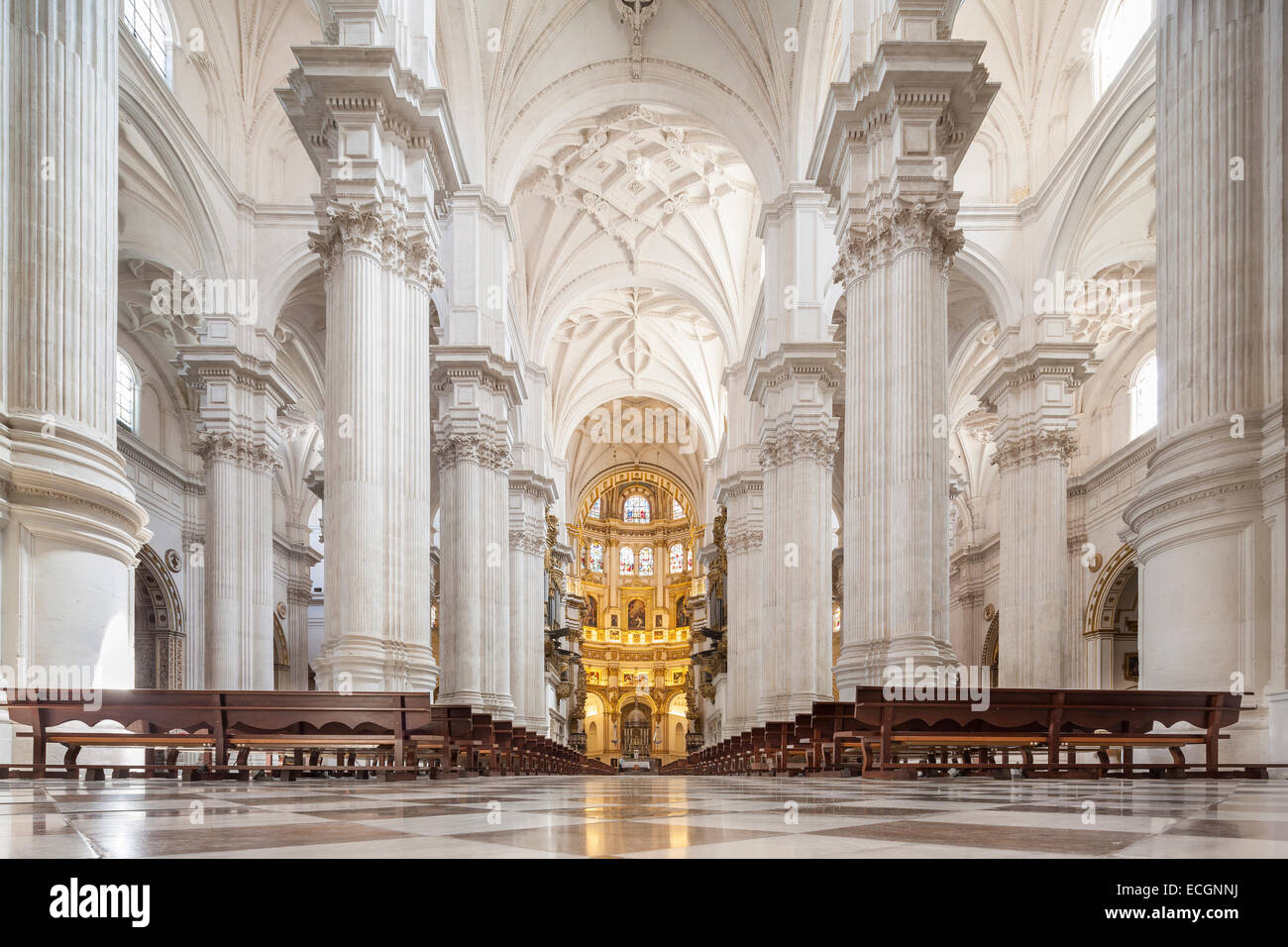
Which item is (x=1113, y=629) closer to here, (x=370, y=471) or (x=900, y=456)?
(x=900, y=456)

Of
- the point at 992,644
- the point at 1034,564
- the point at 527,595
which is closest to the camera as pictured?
the point at 1034,564

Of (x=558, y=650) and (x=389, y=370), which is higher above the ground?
(x=389, y=370)

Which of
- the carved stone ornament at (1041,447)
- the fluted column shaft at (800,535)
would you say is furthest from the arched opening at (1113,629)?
the fluted column shaft at (800,535)

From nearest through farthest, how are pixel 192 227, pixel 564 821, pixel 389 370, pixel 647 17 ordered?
1. pixel 564 821
2. pixel 389 370
3. pixel 192 227
4. pixel 647 17

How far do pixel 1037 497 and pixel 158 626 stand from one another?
66.6ft

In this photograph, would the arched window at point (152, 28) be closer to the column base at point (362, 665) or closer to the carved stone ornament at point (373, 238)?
the carved stone ornament at point (373, 238)

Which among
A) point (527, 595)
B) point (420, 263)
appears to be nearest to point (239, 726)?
point (420, 263)

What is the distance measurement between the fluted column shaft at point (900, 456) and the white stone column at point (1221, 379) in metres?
4.25

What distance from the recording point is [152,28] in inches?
733

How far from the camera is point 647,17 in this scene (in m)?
25.7
